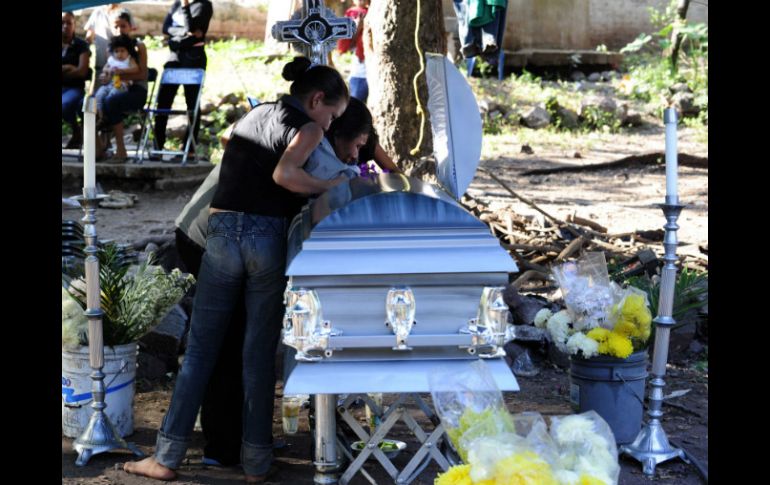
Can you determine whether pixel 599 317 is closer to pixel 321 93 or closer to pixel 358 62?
pixel 321 93

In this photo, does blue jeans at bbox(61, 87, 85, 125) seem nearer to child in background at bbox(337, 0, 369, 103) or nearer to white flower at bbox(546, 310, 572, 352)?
child in background at bbox(337, 0, 369, 103)

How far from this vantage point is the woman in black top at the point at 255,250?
3617 millimetres

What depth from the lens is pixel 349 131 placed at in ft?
13.2

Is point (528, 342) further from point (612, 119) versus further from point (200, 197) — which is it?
point (612, 119)

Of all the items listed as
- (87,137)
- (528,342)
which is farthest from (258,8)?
(87,137)

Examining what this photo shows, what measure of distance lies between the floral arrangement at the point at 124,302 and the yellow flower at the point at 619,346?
1.84m

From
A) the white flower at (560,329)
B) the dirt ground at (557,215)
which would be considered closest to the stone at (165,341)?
the dirt ground at (557,215)

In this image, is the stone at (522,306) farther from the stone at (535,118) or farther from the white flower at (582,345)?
the stone at (535,118)

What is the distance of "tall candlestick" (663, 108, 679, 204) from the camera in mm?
3951

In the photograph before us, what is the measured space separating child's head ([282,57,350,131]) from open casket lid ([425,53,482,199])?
433 mm

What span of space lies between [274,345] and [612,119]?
988 cm

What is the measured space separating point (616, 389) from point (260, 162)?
72.1 inches

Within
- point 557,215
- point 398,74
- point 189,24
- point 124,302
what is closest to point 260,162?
point 124,302

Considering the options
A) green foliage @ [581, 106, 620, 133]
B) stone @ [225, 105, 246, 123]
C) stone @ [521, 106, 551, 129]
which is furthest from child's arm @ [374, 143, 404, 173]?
green foliage @ [581, 106, 620, 133]
